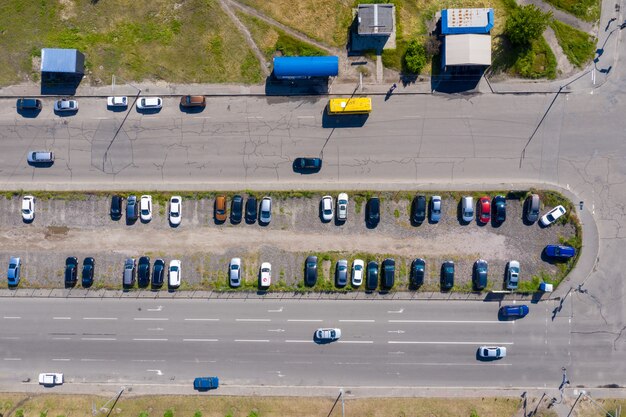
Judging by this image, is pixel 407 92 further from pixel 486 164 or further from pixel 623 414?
pixel 623 414

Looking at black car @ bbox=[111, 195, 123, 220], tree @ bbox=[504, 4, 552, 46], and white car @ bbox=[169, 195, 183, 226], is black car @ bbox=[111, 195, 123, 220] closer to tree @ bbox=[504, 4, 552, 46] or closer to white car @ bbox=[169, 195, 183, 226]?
white car @ bbox=[169, 195, 183, 226]

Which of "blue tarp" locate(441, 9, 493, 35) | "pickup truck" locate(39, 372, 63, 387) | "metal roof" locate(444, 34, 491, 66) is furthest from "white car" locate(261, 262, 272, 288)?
"blue tarp" locate(441, 9, 493, 35)

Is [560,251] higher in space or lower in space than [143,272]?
higher

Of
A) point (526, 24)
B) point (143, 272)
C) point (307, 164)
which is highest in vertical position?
point (526, 24)

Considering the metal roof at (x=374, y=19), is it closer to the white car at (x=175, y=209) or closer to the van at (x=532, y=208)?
the van at (x=532, y=208)

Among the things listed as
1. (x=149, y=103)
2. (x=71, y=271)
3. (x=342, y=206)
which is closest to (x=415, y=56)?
(x=342, y=206)

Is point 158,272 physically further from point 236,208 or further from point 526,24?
point 526,24
